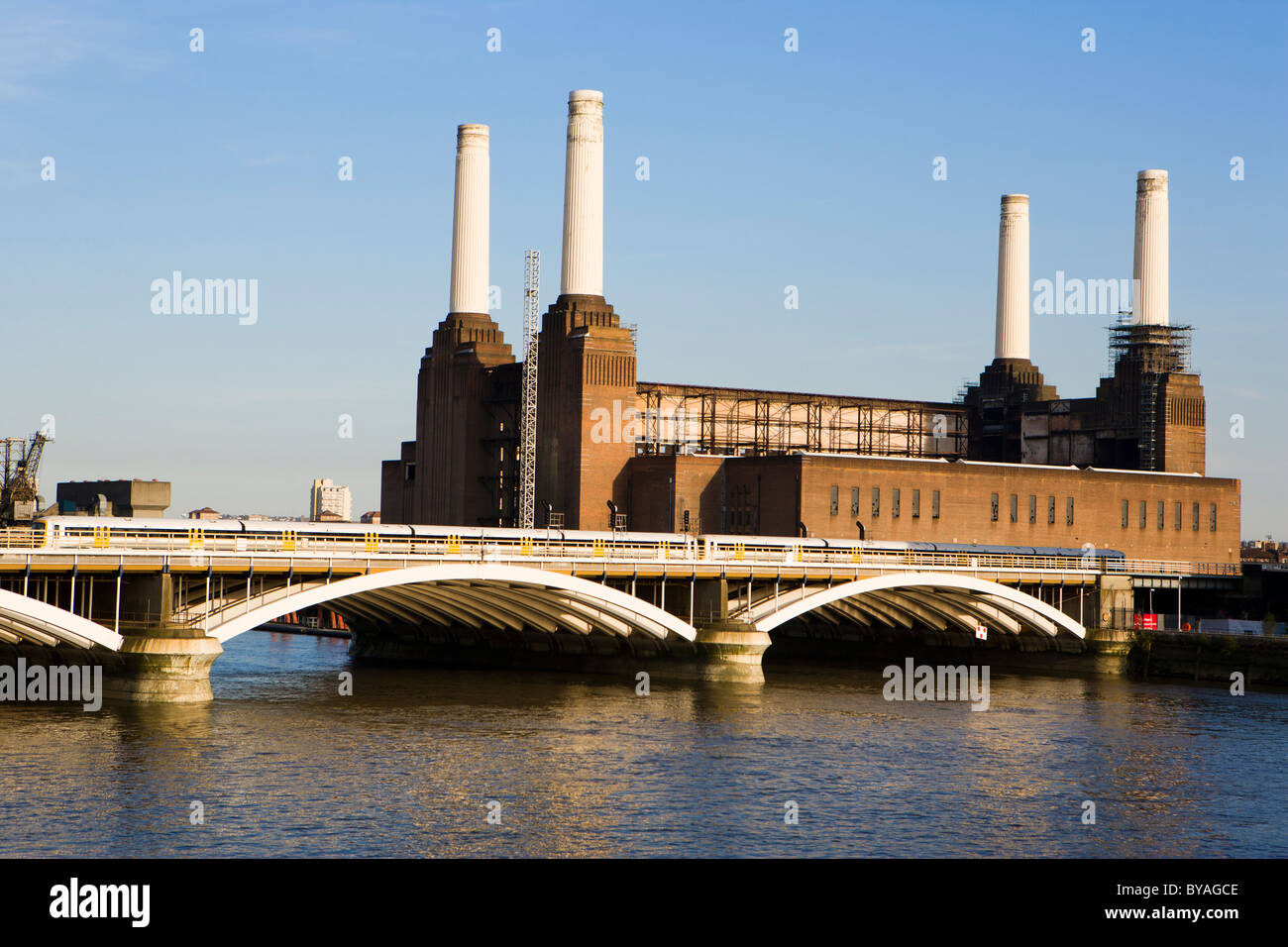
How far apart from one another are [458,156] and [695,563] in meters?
52.5

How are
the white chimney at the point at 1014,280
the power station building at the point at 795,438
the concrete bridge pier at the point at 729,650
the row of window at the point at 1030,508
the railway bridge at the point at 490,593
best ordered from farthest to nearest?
the white chimney at the point at 1014,280 → the power station building at the point at 795,438 → the row of window at the point at 1030,508 → the concrete bridge pier at the point at 729,650 → the railway bridge at the point at 490,593

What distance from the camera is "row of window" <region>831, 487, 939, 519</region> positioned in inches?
4107

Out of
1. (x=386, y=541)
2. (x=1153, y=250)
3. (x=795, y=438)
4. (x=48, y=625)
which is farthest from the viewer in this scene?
(x=795, y=438)

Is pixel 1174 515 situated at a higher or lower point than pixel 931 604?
higher

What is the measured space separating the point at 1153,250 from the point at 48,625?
9531cm

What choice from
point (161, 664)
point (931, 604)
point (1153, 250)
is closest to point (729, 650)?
point (931, 604)

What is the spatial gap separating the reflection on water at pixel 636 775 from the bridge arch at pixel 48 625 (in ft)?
8.16

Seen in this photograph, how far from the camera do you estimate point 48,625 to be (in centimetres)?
5291

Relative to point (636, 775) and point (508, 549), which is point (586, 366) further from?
point (636, 775)

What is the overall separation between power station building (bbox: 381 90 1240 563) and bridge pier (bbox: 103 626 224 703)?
49984 millimetres

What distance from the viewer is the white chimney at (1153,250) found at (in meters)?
124

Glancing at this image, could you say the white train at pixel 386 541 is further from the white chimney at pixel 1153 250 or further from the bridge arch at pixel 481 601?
the white chimney at pixel 1153 250

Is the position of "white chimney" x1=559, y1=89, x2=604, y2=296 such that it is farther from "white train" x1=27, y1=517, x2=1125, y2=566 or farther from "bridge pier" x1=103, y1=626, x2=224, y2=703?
"bridge pier" x1=103, y1=626, x2=224, y2=703

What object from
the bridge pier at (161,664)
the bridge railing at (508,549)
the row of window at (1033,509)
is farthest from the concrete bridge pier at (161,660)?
the row of window at (1033,509)
